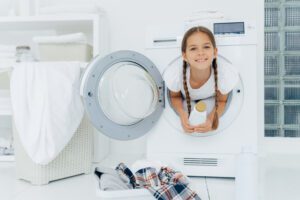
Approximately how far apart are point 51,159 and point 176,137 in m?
0.55

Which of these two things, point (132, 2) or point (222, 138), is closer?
point (222, 138)

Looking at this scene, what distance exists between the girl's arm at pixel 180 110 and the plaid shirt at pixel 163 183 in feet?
0.70

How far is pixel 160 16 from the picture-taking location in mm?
2221

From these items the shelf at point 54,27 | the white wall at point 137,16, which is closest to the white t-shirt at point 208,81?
the shelf at point 54,27

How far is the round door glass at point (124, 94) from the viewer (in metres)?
1.53

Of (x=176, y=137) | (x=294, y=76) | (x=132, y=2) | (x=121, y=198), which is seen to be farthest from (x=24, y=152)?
(x=294, y=76)

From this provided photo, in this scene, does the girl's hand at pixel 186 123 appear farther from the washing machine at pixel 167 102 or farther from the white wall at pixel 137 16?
the white wall at pixel 137 16

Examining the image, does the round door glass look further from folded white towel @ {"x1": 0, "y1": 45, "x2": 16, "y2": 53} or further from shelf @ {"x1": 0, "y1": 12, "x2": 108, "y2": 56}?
folded white towel @ {"x1": 0, "y1": 45, "x2": 16, "y2": 53}

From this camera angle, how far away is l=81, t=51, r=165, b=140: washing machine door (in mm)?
1507

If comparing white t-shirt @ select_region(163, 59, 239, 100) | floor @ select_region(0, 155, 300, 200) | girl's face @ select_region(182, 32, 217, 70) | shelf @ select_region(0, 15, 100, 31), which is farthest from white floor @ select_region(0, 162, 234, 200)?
shelf @ select_region(0, 15, 100, 31)

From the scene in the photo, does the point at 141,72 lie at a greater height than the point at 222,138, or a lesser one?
greater

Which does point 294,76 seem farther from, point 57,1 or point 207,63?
point 57,1

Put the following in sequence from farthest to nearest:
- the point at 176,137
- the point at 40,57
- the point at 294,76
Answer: the point at 294,76, the point at 40,57, the point at 176,137

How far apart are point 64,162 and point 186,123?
563 mm
